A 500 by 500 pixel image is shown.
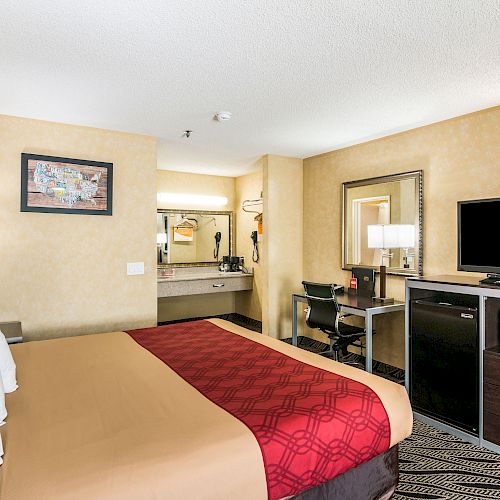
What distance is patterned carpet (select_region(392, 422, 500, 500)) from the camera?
215 centimetres

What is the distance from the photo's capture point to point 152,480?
1265 mm

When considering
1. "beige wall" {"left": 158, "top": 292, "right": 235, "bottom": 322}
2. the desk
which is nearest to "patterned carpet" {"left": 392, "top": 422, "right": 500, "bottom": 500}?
the desk

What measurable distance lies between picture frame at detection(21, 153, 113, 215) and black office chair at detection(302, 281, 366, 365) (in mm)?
2178

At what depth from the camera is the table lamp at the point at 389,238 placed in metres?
3.70

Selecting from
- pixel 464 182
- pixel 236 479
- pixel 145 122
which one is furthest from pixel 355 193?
pixel 236 479

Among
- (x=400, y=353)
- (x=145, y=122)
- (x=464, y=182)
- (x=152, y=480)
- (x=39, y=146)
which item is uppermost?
(x=145, y=122)

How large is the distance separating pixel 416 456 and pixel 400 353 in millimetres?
1490

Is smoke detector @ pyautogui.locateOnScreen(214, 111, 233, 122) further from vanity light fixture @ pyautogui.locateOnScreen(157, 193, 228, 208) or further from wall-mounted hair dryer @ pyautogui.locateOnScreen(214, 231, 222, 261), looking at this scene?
wall-mounted hair dryer @ pyautogui.locateOnScreen(214, 231, 222, 261)

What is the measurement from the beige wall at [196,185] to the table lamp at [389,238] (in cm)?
313

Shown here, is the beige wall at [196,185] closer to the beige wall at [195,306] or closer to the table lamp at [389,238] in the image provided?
the beige wall at [195,306]

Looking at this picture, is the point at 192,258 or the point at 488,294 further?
Answer: the point at 192,258

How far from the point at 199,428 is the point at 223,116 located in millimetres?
2541

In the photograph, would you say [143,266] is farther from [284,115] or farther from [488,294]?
[488,294]

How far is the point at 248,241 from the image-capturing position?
20.5 ft
